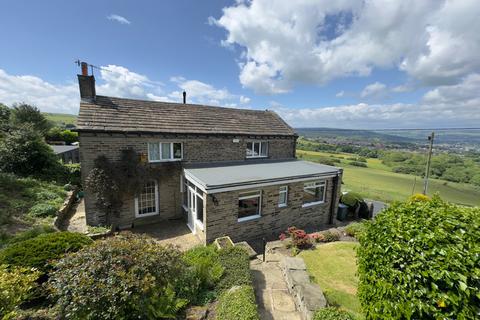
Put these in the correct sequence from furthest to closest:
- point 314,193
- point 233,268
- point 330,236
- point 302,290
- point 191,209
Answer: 1. point 314,193
2. point 191,209
3. point 330,236
4. point 233,268
5. point 302,290

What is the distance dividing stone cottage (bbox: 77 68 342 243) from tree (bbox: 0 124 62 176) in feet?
31.4

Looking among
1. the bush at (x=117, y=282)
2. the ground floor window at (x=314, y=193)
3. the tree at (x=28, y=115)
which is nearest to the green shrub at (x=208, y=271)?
the bush at (x=117, y=282)

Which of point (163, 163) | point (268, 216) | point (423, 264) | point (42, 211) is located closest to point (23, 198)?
point (42, 211)

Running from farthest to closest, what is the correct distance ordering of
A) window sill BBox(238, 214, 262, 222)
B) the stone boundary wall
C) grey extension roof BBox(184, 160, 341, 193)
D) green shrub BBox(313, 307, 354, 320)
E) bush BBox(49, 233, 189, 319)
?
1. window sill BBox(238, 214, 262, 222)
2. grey extension roof BBox(184, 160, 341, 193)
3. the stone boundary wall
4. green shrub BBox(313, 307, 354, 320)
5. bush BBox(49, 233, 189, 319)

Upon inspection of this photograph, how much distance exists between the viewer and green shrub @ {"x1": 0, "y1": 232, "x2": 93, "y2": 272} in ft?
15.5

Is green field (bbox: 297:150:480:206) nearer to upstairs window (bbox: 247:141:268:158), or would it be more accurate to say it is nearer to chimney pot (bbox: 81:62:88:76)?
upstairs window (bbox: 247:141:268:158)

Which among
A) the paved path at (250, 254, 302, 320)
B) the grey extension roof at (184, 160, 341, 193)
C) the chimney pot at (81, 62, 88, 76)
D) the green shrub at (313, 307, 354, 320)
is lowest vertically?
the paved path at (250, 254, 302, 320)

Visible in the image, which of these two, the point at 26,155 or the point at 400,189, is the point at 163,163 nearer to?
the point at 26,155

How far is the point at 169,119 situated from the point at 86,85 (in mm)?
5135

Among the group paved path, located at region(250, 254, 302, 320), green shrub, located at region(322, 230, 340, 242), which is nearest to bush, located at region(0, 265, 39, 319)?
paved path, located at region(250, 254, 302, 320)

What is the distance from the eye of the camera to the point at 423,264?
320 centimetres

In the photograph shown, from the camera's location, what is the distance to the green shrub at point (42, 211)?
1070 centimetres

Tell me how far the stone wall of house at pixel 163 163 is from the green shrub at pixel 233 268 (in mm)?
6950

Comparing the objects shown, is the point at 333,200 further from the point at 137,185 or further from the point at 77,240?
the point at 77,240
